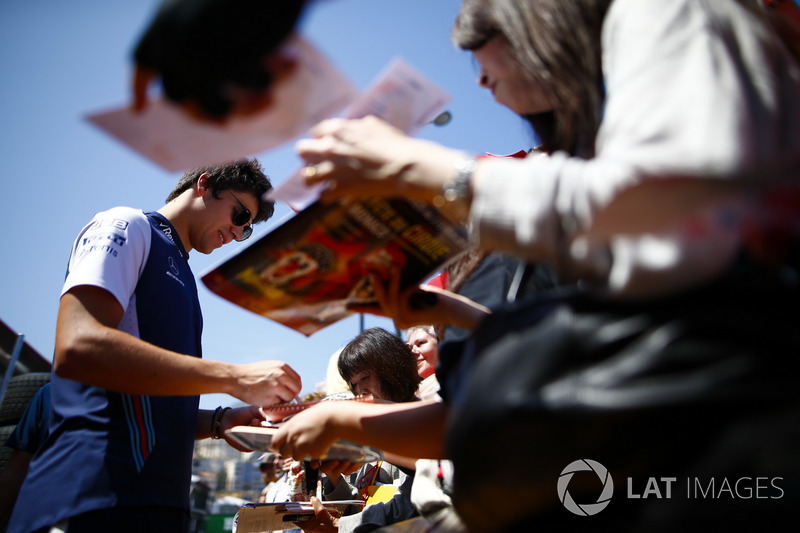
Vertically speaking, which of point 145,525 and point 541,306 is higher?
point 541,306

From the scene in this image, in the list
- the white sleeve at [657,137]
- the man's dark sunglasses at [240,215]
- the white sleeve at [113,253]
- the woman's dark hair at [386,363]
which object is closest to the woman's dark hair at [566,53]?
the white sleeve at [657,137]

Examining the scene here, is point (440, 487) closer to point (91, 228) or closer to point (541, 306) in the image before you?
point (541, 306)

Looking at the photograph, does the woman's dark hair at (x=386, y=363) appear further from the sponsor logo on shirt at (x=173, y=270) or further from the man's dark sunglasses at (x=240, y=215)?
the sponsor logo on shirt at (x=173, y=270)

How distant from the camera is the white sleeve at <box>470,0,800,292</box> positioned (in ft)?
2.51

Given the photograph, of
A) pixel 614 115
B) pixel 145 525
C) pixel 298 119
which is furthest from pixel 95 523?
pixel 614 115

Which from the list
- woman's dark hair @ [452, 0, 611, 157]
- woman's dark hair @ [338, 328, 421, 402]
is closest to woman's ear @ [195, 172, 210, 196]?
woman's dark hair @ [338, 328, 421, 402]

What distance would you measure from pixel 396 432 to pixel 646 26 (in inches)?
39.4

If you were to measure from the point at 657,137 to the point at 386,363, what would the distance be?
3.15 meters

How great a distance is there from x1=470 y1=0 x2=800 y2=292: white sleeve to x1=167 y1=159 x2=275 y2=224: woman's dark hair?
178cm

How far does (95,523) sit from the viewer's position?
5.42ft

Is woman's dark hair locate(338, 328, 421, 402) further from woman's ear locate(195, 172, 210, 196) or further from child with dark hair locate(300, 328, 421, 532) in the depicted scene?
woman's ear locate(195, 172, 210, 196)

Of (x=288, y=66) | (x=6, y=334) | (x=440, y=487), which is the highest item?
(x=6, y=334)

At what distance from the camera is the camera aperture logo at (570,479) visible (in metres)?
0.80

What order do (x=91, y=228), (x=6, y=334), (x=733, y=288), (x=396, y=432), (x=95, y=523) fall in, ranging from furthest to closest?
(x=6, y=334)
(x=91, y=228)
(x=95, y=523)
(x=396, y=432)
(x=733, y=288)
